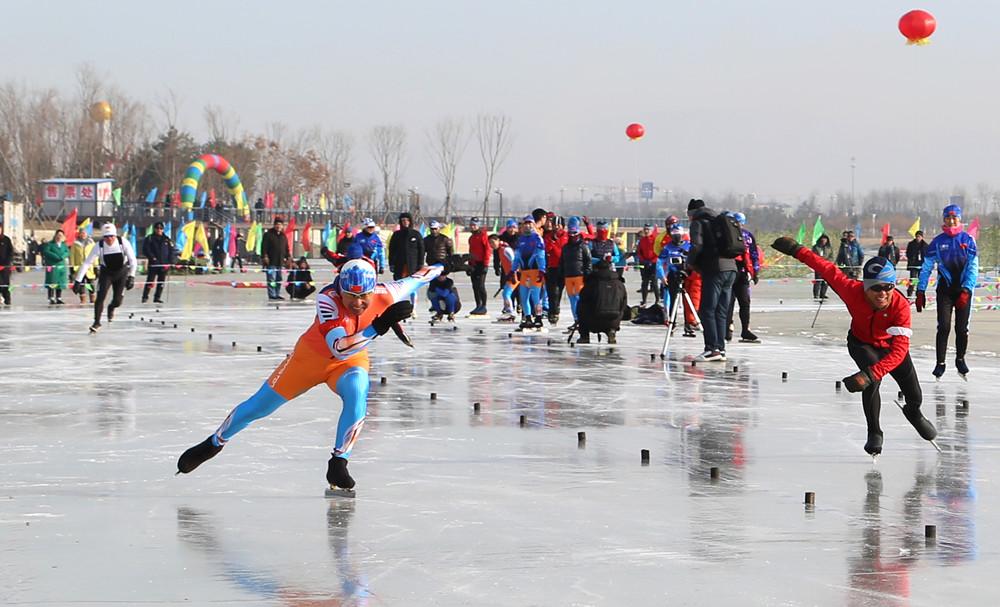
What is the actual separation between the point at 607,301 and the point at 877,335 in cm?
873

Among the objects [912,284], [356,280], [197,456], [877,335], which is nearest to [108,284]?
[197,456]

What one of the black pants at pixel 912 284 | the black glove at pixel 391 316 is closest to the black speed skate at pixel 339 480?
the black glove at pixel 391 316

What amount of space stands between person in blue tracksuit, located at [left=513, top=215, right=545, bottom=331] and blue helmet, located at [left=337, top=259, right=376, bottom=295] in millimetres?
12212

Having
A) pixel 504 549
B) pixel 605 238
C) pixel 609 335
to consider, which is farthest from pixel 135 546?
pixel 605 238

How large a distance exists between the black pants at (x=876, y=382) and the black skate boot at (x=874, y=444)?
3cm

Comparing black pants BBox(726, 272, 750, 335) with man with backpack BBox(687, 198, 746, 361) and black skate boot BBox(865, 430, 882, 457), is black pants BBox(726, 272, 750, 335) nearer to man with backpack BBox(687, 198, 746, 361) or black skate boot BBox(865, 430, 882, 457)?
man with backpack BBox(687, 198, 746, 361)

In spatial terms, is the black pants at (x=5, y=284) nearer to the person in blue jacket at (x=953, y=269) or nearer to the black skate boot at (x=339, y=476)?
the person in blue jacket at (x=953, y=269)

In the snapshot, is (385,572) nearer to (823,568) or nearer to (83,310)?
(823,568)

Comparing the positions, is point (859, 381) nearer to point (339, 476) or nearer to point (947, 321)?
point (339, 476)

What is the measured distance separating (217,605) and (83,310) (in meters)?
20.1

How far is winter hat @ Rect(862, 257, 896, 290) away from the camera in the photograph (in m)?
8.66

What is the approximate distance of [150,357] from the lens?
15711 mm

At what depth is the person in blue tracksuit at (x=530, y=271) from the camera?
1994 centimetres

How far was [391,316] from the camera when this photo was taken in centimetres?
758
